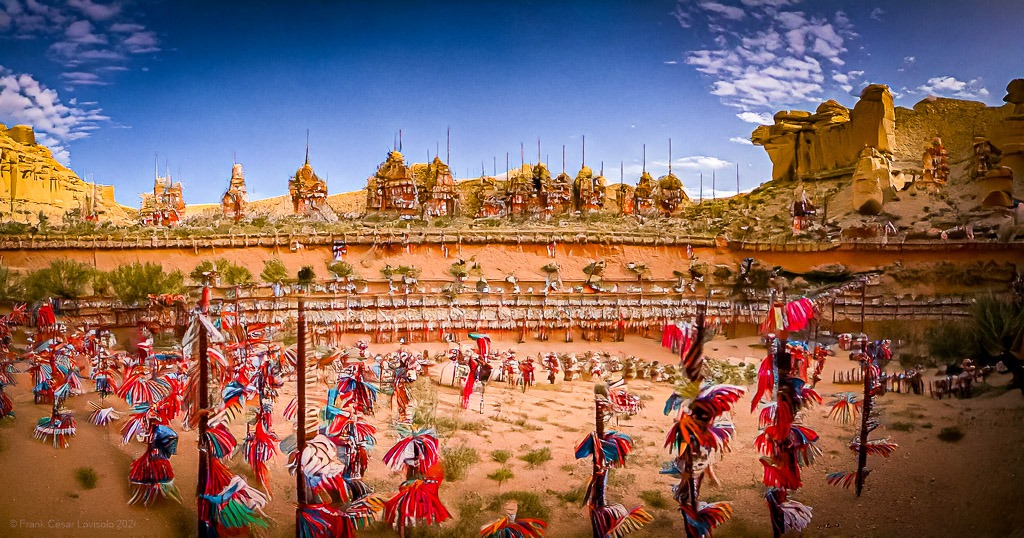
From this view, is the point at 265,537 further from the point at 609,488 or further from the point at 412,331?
the point at 412,331

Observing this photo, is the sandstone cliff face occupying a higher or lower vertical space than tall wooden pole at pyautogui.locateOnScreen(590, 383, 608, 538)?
higher

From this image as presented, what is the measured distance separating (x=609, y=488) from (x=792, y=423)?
10.2ft

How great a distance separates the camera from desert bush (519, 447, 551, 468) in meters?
10.1

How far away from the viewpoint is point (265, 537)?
24.4 feet

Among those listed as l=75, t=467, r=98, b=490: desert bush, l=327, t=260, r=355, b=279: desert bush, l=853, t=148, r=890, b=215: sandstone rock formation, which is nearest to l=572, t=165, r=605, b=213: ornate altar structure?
l=853, t=148, r=890, b=215: sandstone rock formation

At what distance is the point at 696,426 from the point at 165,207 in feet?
115

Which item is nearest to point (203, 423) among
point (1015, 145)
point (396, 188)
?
point (396, 188)

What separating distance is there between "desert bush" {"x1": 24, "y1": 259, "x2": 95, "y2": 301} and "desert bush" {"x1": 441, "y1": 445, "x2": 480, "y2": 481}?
42.1ft

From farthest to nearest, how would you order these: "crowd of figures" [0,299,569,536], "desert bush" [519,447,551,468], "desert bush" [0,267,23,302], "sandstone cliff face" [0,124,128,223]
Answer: "desert bush" [0,267,23,302], "sandstone cliff face" [0,124,128,223], "desert bush" [519,447,551,468], "crowd of figures" [0,299,569,536]

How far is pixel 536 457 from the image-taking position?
10.3 metres

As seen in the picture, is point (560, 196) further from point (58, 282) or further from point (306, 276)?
point (58, 282)

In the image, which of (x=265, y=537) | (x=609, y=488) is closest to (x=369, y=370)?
(x=265, y=537)

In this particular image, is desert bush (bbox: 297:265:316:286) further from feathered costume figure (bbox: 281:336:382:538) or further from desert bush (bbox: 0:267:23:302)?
feathered costume figure (bbox: 281:336:382:538)

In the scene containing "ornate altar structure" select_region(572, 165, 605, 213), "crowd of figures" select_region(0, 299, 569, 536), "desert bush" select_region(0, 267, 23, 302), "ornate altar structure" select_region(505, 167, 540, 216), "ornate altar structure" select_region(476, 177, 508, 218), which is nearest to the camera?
"crowd of figures" select_region(0, 299, 569, 536)
